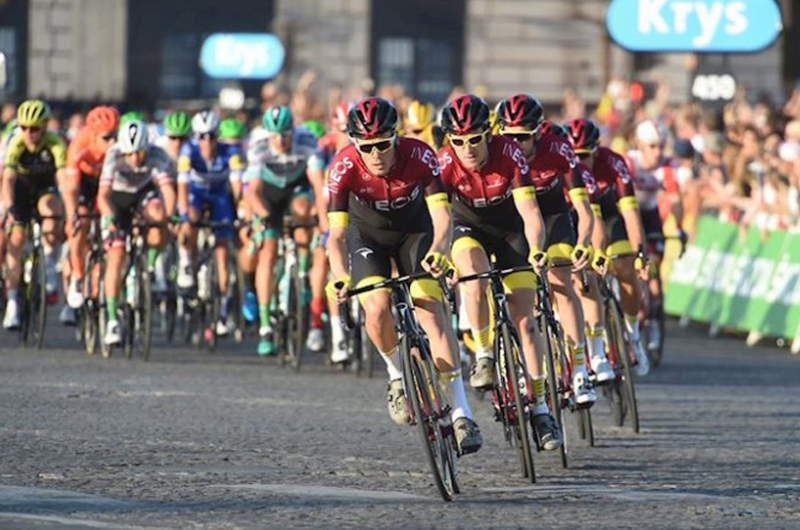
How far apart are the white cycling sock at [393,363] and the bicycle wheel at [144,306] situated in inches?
287

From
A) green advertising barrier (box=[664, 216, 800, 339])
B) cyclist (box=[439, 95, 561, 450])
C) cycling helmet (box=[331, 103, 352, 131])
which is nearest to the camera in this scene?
cyclist (box=[439, 95, 561, 450])

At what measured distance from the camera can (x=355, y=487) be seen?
12.1m

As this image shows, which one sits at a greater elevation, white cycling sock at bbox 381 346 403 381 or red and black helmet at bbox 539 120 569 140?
red and black helmet at bbox 539 120 569 140

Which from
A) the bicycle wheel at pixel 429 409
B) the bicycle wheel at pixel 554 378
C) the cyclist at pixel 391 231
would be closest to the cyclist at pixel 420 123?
the bicycle wheel at pixel 554 378

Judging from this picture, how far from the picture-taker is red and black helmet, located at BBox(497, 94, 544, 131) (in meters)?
14.1

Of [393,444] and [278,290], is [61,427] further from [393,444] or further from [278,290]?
[278,290]

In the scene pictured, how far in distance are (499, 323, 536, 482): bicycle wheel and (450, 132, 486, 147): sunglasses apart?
891 millimetres

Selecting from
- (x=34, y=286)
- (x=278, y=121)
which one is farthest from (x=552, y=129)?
(x=34, y=286)

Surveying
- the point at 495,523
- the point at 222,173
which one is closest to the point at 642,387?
the point at 222,173

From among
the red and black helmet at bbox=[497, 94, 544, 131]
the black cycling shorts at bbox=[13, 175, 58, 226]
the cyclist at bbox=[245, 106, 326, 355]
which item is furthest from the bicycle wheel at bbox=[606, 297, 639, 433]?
the black cycling shorts at bbox=[13, 175, 58, 226]

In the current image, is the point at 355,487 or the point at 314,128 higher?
the point at 314,128

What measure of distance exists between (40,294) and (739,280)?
7.11m

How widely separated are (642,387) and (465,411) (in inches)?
257

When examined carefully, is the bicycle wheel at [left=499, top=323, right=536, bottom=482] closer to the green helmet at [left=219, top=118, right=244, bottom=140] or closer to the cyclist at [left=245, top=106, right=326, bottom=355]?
the cyclist at [left=245, top=106, right=326, bottom=355]
